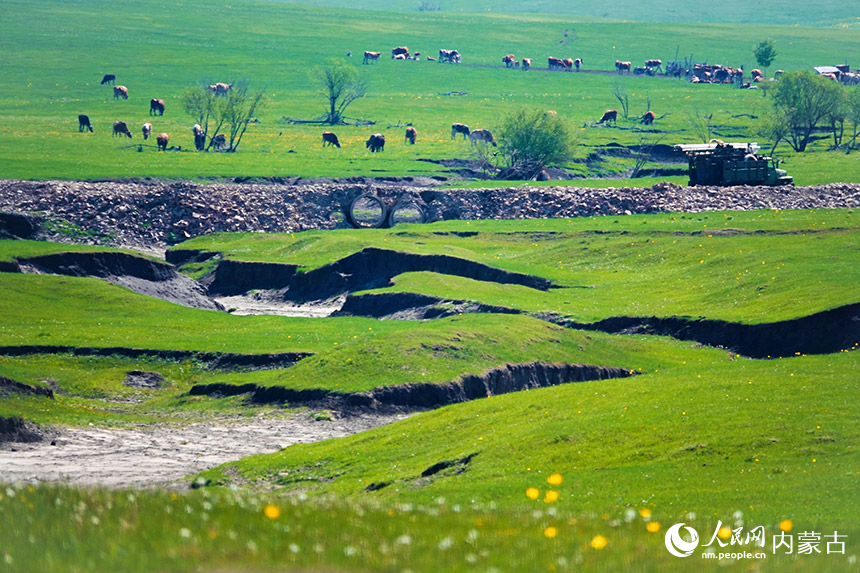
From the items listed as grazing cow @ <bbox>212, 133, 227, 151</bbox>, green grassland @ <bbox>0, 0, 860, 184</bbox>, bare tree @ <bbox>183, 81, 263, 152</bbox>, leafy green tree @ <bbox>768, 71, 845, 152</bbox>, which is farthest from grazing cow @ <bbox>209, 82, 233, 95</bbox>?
leafy green tree @ <bbox>768, 71, 845, 152</bbox>

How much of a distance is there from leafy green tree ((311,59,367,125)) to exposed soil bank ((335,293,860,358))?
80882 mm

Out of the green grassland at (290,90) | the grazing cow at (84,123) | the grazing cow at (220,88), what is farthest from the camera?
the grazing cow at (220,88)

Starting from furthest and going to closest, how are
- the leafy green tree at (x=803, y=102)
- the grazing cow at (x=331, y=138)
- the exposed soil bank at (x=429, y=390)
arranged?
the leafy green tree at (x=803, y=102) → the grazing cow at (x=331, y=138) → the exposed soil bank at (x=429, y=390)

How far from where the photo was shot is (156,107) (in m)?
128

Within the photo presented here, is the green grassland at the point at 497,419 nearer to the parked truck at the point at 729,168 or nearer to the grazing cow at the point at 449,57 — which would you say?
the parked truck at the point at 729,168

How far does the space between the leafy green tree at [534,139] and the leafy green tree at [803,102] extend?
1184 inches

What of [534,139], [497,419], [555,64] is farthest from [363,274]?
[555,64]

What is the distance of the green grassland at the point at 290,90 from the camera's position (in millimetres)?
96562

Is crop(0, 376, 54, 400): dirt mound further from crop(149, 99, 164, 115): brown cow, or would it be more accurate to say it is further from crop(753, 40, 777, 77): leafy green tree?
crop(753, 40, 777, 77): leafy green tree

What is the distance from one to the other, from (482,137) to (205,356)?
250 feet

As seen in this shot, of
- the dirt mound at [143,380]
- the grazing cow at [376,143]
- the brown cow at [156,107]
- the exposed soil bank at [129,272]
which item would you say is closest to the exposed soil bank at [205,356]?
the dirt mound at [143,380]

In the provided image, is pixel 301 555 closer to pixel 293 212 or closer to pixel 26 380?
pixel 26 380

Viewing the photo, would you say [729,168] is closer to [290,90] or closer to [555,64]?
[290,90]

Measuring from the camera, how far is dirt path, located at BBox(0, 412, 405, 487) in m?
27.0
